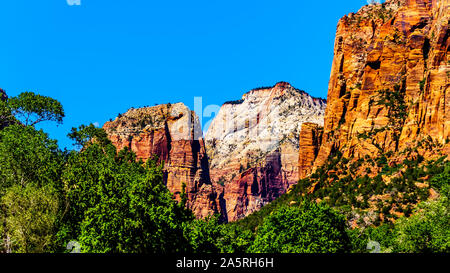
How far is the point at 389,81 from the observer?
11400cm

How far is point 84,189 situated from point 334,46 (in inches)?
4480

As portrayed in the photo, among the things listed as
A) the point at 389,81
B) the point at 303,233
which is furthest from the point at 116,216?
the point at 389,81

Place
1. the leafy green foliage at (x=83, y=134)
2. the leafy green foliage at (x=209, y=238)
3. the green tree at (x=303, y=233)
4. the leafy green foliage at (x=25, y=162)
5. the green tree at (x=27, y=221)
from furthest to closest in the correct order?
1. the leafy green foliage at (x=83, y=134)
2. the leafy green foliage at (x=25, y=162)
3. the green tree at (x=303, y=233)
4. the leafy green foliage at (x=209, y=238)
5. the green tree at (x=27, y=221)

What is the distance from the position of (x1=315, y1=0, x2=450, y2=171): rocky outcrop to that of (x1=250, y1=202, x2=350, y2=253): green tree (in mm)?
52646

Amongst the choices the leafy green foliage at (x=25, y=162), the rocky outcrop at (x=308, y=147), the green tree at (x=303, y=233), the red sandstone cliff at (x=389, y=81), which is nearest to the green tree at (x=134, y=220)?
the green tree at (x=303, y=233)

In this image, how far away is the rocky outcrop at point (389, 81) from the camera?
96188 millimetres

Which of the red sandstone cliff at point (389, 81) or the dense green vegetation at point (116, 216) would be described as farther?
the red sandstone cliff at point (389, 81)

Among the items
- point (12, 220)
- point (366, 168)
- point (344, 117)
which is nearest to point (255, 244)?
point (12, 220)

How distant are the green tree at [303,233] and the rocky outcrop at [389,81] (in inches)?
2073

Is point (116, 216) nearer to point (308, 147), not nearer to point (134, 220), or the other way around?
point (134, 220)

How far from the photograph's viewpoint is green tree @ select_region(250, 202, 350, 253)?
3941cm

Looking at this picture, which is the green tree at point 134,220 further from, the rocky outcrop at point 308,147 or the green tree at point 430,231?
the rocky outcrop at point 308,147

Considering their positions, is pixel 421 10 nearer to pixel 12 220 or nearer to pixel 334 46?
pixel 334 46

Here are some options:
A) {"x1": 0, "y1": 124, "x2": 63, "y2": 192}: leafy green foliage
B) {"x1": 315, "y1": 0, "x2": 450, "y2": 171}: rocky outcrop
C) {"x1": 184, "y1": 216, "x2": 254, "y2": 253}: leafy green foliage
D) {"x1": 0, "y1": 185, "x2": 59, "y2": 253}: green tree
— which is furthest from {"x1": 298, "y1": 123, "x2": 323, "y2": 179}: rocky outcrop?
{"x1": 0, "y1": 185, "x2": 59, "y2": 253}: green tree
